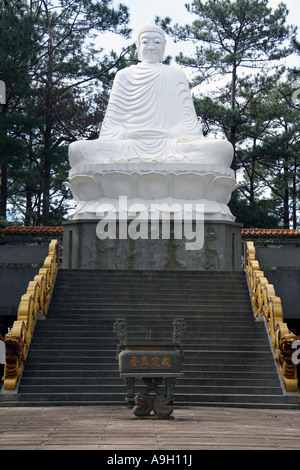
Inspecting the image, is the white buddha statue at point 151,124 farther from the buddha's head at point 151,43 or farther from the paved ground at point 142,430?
the paved ground at point 142,430

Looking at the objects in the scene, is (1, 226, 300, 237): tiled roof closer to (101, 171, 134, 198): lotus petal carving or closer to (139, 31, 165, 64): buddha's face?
(101, 171, 134, 198): lotus petal carving

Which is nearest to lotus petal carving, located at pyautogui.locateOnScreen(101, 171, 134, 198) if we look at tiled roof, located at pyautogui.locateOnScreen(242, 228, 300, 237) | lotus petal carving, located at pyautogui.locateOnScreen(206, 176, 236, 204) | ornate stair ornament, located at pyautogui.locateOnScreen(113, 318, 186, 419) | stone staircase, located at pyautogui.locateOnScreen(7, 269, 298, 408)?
lotus petal carving, located at pyautogui.locateOnScreen(206, 176, 236, 204)

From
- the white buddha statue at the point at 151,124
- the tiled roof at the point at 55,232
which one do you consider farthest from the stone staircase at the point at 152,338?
the tiled roof at the point at 55,232

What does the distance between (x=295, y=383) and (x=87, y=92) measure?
1916cm

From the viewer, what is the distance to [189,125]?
19141 mm

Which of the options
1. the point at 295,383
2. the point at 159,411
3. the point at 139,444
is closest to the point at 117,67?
the point at 295,383

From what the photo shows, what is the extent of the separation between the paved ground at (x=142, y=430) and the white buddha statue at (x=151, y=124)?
8823 mm

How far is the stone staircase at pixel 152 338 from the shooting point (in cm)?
1105

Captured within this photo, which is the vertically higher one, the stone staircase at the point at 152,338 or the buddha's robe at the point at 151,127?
the buddha's robe at the point at 151,127

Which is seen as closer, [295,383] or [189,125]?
[295,383]

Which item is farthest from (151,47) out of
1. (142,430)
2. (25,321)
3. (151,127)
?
(142,430)

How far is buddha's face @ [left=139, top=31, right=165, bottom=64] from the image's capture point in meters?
20.1

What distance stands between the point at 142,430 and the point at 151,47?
14644mm
